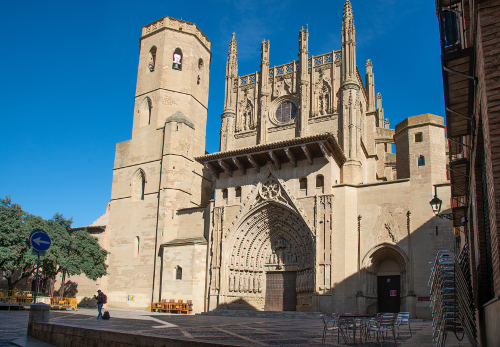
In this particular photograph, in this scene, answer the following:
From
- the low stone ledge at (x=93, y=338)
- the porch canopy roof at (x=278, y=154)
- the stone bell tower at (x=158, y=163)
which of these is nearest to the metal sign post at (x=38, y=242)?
the low stone ledge at (x=93, y=338)

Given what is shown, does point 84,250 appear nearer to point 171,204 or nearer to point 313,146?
point 171,204

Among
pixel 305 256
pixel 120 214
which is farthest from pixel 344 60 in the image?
pixel 120 214

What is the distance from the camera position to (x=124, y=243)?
86.3 feet

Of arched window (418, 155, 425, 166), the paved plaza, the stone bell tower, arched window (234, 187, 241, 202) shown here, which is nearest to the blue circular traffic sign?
the paved plaza

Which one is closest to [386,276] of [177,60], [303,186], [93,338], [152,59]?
[303,186]

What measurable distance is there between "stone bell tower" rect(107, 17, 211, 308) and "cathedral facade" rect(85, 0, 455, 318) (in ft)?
0.27

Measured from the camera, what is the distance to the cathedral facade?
19.5 metres

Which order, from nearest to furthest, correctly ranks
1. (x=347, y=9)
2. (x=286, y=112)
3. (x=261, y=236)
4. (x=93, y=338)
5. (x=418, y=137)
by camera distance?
1. (x=93, y=338)
2. (x=418, y=137)
3. (x=261, y=236)
4. (x=347, y=9)
5. (x=286, y=112)

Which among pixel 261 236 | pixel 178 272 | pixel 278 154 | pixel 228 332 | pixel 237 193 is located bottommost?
pixel 228 332

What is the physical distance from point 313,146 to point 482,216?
13.1 m

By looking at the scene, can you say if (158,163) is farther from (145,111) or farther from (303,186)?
(303,186)

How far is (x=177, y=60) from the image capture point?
2892cm

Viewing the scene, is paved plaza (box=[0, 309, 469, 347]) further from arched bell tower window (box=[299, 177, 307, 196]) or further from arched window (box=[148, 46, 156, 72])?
arched window (box=[148, 46, 156, 72])

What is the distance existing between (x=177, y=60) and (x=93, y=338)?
23.7 m
